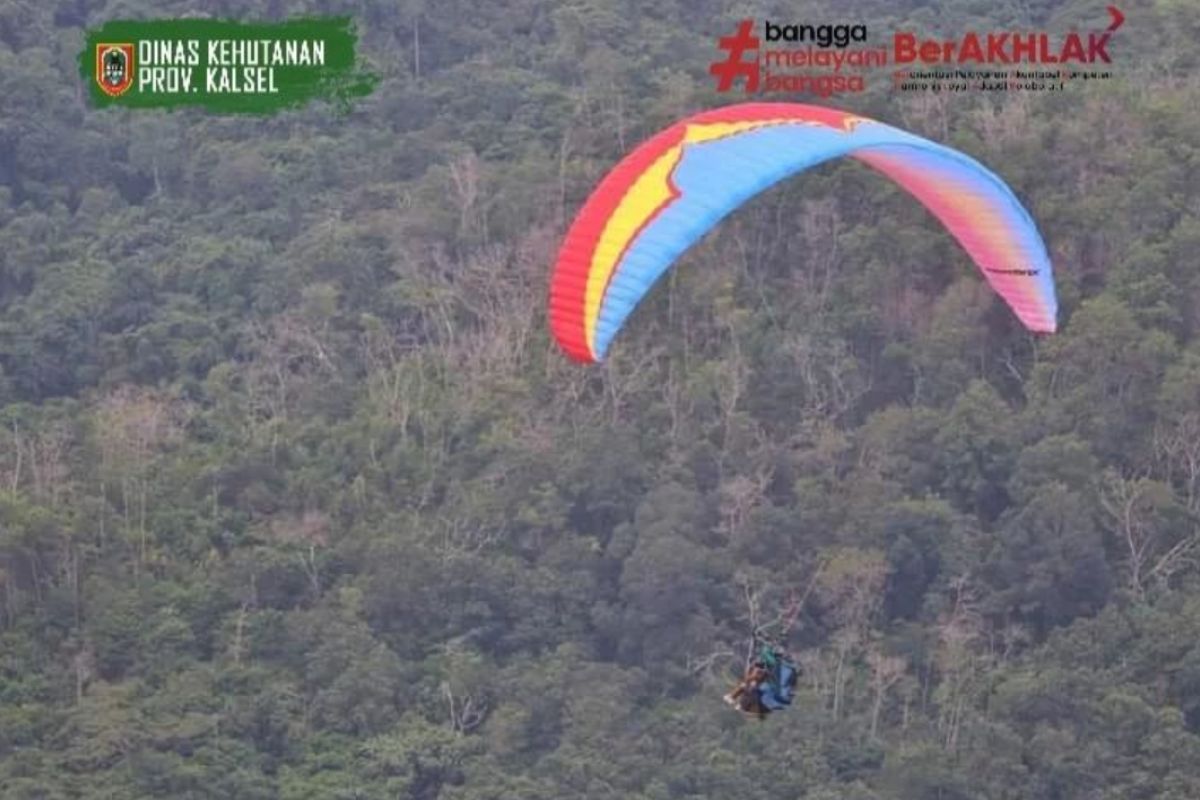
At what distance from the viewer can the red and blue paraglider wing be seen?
61.9ft

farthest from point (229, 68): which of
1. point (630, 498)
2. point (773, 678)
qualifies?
point (773, 678)

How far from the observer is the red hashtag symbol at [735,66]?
32094 mm

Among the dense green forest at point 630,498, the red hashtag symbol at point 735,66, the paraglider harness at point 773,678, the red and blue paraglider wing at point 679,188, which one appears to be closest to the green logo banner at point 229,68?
the dense green forest at point 630,498

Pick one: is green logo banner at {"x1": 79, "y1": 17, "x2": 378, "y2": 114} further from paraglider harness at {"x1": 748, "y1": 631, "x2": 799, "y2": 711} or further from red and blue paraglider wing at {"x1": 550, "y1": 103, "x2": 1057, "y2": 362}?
paraglider harness at {"x1": 748, "y1": 631, "x2": 799, "y2": 711}

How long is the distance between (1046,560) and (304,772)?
17.7 feet

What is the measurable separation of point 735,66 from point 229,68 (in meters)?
5.16

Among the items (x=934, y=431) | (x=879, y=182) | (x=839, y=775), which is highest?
(x=879, y=182)

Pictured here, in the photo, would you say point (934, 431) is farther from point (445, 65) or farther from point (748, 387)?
point (445, 65)

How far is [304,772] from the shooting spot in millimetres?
A: 27953

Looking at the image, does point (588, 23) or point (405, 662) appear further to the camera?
point (588, 23)

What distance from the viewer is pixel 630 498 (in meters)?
29.6

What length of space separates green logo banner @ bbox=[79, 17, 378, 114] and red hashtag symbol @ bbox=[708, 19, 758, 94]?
3434 millimetres

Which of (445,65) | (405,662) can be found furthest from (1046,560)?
(445,65)

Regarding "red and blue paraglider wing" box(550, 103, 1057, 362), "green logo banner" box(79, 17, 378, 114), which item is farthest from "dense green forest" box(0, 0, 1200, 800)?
"red and blue paraglider wing" box(550, 103, 1057, 362)
